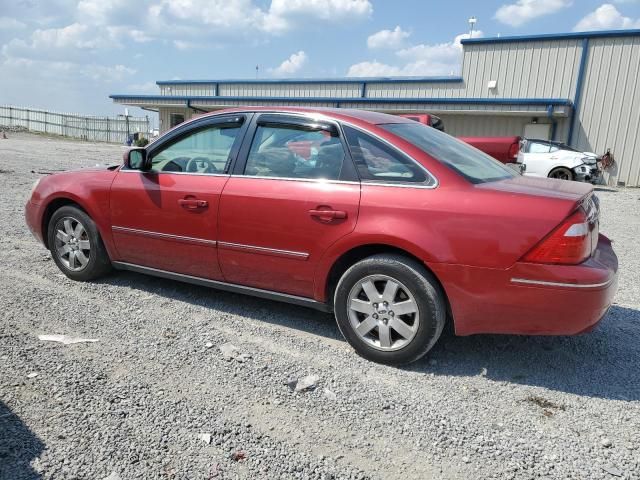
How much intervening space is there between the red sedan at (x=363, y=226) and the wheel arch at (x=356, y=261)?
0.01m

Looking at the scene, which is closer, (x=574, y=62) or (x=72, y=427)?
(x=72, y=427)

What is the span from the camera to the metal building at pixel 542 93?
720 inches

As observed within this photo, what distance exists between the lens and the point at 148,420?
274 centimetres

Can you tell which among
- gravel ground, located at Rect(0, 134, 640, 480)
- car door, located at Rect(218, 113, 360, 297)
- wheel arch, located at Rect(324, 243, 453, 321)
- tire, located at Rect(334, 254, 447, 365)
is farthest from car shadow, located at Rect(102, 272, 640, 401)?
car door, located at Rect(218, 113, 360, 297)

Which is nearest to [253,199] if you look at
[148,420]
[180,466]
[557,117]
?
[148,420]

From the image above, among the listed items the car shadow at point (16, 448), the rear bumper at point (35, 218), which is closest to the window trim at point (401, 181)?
the car shadow at point (16, 448)

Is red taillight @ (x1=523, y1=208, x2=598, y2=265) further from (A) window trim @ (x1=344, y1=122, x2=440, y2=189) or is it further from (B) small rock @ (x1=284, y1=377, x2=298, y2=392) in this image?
(B) small rock @ (x1=284, y1=377, x2=298, y2=392)

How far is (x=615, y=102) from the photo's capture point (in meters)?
18.4

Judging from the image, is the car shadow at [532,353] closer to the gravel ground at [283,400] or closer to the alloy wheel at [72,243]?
the gravel ground at [283,400]

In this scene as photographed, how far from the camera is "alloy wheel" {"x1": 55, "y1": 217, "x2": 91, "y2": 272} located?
191 inches

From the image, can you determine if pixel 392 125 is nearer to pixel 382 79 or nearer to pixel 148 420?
pixel 148 420

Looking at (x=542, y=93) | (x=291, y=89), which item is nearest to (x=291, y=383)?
(x=542, y=93)

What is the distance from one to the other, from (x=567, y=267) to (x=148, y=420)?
245cm

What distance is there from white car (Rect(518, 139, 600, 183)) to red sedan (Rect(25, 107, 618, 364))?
12.9 m
